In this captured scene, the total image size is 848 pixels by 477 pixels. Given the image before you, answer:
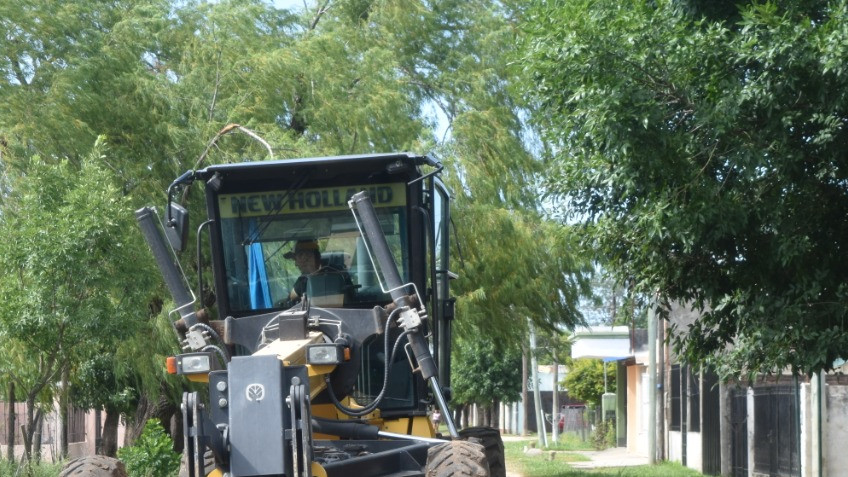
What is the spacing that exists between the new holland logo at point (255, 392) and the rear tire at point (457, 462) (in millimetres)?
1197

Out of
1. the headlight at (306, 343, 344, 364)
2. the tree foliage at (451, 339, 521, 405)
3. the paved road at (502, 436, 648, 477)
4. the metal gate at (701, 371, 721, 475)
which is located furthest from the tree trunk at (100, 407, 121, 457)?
the tree foliage at (451, 339, 521, 405)

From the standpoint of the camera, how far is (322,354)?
762 cm

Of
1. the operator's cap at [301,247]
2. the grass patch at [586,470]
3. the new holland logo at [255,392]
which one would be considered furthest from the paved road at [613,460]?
the new holland logo at [255,392]

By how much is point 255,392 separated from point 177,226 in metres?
1.85

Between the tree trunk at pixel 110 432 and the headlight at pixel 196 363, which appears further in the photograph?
the tree trunk at pixel 110 432

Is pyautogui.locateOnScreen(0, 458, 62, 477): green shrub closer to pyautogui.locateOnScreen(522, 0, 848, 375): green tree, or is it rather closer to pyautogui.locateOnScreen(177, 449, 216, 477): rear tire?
pyautogui.locateOnScreen(177, 449, 216, 477): rear tire

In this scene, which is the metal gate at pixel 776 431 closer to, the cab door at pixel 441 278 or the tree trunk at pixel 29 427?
the cab door at pixel 441 278

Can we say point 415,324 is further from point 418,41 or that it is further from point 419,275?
point 418,41

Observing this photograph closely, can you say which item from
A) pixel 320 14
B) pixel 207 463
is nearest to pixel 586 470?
pixel 320 14

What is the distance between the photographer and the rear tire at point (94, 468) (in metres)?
7.45

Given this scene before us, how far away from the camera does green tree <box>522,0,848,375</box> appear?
10.0 metres

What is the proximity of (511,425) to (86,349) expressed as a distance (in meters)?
60.6

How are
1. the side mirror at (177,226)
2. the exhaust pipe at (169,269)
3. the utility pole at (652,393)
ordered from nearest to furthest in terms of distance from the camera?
the side mirror at (177,226) < the exhaust pipe at (169,269) < the utility pole at (652,393)

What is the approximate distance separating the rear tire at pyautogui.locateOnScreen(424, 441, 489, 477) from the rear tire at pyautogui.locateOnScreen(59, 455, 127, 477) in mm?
2054
